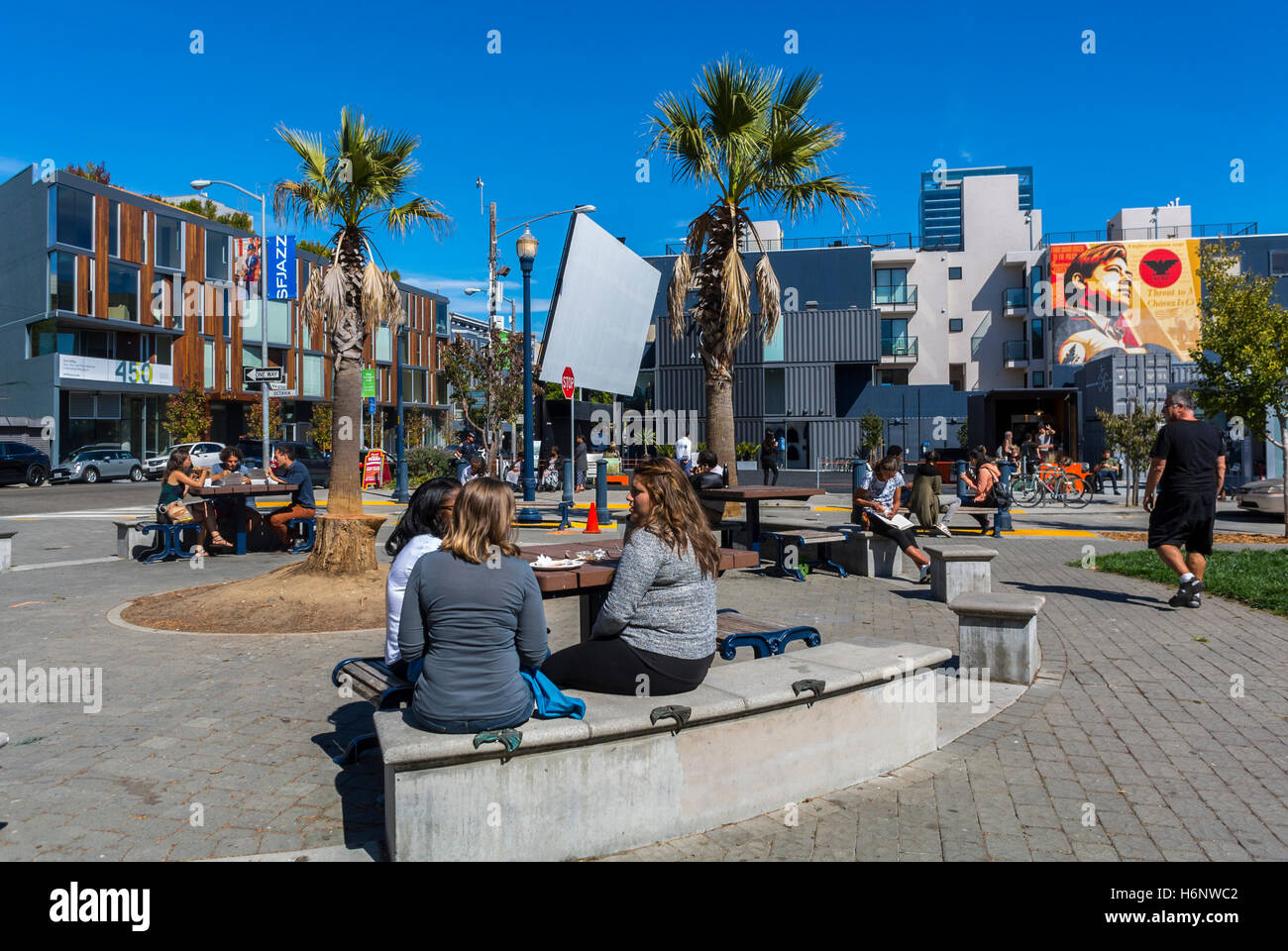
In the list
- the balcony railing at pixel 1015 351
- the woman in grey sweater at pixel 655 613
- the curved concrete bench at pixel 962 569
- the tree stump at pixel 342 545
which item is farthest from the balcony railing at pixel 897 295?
the woman in grey sweater at pixel 655 613

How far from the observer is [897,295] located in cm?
5403

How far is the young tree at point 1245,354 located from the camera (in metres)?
13.4

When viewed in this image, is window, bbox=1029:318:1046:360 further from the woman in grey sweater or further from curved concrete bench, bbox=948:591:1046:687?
the woman in grey sweater

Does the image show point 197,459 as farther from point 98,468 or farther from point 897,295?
point 897,295

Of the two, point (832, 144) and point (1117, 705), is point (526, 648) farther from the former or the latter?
point (832, 144)

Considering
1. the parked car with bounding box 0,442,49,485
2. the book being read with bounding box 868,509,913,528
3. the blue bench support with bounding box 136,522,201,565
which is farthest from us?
the parked car with bounding box 0,442,49,485

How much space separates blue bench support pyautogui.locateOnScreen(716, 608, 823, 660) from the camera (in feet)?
18.3

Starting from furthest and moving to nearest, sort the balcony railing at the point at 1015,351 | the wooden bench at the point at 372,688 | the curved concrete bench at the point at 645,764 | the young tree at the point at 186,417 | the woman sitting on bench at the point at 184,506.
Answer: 1. the balcony railing at the point at 1015,351
2. the young tree at the point at 186,417
3. the woman sitting on bench at the point at 184,506
4. the wooden bench at the point at 372,688
5. the curved concrete bench at the point at 645,764

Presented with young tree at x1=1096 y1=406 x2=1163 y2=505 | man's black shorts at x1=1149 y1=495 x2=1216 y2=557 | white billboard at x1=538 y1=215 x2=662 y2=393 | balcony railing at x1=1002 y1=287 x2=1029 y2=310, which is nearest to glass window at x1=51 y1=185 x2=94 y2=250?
white billboard at x1=538 y1=215 x2=662 y2=393

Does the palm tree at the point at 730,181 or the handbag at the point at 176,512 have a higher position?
the palm tree at the point at 730,181

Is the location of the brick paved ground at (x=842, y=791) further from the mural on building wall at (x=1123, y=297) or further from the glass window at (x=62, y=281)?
the mural on building wall at (x=1123, y=297)

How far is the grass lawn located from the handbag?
11417 millimetres

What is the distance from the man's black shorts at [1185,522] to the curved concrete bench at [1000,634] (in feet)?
9.77

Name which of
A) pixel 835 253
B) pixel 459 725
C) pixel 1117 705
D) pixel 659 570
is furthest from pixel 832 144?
pixel 835 253
